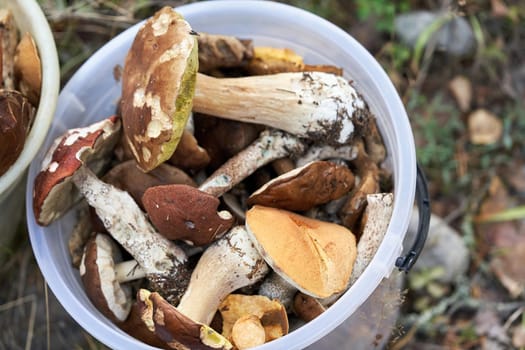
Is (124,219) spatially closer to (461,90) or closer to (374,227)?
(374,227)

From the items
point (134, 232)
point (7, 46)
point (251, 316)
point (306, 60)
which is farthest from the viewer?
point (306, 60)

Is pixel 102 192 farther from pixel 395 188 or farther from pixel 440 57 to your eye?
pixel 440 57

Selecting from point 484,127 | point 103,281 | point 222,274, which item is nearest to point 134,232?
point 103,281

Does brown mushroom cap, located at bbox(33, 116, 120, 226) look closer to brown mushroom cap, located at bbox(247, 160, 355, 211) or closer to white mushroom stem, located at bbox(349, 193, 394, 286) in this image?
brown mushroom cap, located at bbox(247, 160, 355, 211)

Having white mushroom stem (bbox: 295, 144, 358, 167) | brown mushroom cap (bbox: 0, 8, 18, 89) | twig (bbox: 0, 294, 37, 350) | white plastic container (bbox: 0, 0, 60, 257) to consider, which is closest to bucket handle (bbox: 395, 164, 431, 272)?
white mushroom stem (bbox: 295, 144, 358, 167)

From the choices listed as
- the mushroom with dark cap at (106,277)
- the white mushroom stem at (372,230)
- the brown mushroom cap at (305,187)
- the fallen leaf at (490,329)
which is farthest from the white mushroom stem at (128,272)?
the fallen leaf at (490,329)

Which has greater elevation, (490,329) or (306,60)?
(306,60)
